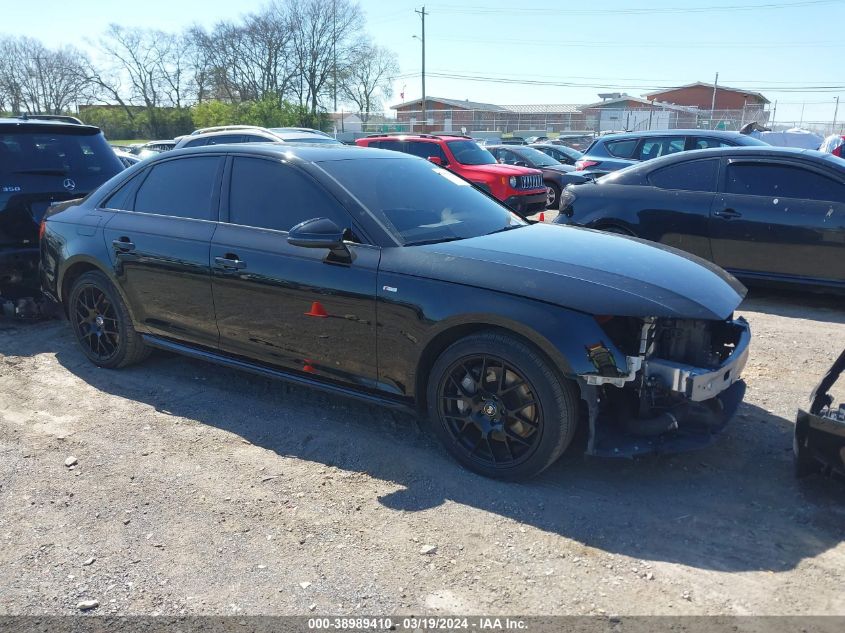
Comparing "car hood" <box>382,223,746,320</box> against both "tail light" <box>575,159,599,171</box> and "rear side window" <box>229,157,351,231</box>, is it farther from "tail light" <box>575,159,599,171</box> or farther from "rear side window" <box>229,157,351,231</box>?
"tail light" <box>575,159,599,171</box>

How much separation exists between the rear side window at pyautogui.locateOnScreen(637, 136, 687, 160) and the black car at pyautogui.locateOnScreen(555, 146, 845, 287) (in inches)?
187

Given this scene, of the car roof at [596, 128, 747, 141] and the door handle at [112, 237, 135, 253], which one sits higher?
the car roof at [596, 128, 747, 141]

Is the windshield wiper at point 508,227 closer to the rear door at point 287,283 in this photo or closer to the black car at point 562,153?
the rear door at point 287,283

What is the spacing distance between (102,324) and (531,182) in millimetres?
9873

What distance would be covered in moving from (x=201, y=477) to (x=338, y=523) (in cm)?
94

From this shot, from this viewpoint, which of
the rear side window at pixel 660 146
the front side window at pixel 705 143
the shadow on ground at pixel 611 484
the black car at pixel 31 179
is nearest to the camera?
the shadow on ground at pixel 611 484

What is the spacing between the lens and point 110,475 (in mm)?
3709

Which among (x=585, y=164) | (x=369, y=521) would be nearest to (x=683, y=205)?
(x=369, y=521)

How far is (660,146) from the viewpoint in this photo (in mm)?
12109

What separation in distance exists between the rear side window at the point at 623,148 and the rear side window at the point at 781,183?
5548 mm

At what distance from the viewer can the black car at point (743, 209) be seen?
254 inches

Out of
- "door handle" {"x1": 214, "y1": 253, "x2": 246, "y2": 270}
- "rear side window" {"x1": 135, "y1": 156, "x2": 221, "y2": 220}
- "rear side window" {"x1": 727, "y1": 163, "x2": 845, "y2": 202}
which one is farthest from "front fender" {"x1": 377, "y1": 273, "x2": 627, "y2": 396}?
"rear side window" {"x1": 727, "y1": 163, "x2": 845, "y2": 202}

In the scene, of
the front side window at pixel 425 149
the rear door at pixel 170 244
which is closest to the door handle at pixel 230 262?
the rear door at pixel 170 244

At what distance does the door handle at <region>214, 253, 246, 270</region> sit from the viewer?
4.25m
